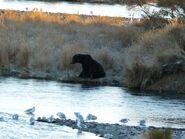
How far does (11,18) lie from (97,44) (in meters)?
8.99

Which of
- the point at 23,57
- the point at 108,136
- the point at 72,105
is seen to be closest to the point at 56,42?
the point at 23,57

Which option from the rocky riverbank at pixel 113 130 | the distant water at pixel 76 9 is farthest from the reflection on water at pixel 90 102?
the distant water at pixel 76 9

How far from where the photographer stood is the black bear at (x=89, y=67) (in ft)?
→ 104

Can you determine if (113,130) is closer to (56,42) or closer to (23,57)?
(23,57)

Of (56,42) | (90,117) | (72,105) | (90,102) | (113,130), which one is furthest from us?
(56,42)

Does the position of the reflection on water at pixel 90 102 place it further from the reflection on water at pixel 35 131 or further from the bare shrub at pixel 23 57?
the bare shrub at pixel 23 57

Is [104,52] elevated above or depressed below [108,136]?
above

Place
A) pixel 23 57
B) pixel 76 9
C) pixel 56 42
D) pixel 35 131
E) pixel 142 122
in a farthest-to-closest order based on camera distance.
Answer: pixel 76 9 < pixel 56 42 < pixel 23 57 < pixel 142 122 < pixel 35 131

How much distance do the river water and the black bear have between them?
4.54 feet

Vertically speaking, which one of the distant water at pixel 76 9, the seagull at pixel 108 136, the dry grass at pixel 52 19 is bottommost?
the seagull at pixel 108 136

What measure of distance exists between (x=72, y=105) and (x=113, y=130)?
206 inches

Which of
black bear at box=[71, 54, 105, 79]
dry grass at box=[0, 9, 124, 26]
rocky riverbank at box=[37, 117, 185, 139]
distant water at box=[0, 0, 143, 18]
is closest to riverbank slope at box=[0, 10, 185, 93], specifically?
black bear at box=[71, 54, 105, 79]

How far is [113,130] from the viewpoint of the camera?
64.4ft

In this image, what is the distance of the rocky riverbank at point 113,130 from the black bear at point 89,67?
10609 mm
